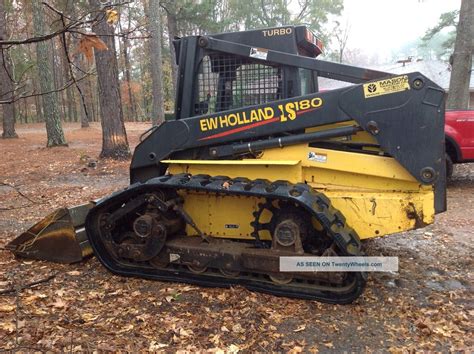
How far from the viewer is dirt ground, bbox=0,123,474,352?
313 centimetres

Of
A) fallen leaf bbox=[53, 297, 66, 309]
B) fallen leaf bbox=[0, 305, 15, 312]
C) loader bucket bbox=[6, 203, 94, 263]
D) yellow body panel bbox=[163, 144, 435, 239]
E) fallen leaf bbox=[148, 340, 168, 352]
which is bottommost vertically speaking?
fallen leaf bbox=[148, 340, 168, 352]

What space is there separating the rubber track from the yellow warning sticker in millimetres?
989

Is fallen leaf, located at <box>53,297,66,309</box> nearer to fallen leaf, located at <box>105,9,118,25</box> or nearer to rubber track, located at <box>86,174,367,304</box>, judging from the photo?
rubber track, located at <box>86,174,367,304</box>

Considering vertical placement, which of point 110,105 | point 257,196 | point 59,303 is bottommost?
point 59,303

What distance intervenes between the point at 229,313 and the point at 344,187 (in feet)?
4.99

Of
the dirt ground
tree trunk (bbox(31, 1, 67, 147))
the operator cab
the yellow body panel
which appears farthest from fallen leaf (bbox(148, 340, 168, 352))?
tree trunk (bbox(31, 1, 67, 147))

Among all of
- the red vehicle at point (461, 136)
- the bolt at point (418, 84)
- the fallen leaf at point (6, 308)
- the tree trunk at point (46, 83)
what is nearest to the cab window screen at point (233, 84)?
the bolt at point (418, 84)

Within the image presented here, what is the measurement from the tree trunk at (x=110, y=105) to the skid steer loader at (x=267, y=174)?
656 cm

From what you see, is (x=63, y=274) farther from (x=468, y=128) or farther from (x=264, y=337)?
(x=468, y=128)

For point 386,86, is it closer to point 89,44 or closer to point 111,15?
point 111,15

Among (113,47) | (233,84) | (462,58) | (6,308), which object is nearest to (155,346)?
(6,308)

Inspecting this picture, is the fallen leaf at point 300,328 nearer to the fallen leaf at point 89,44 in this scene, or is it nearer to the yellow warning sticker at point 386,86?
the yellow warning sticker at point 386,86

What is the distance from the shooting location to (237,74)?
437 cm

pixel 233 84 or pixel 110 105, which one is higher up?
pixel 110 105
